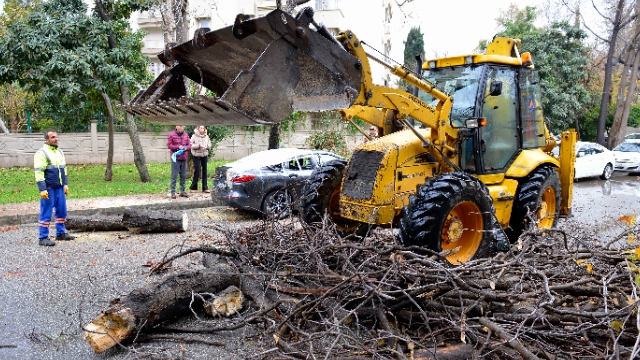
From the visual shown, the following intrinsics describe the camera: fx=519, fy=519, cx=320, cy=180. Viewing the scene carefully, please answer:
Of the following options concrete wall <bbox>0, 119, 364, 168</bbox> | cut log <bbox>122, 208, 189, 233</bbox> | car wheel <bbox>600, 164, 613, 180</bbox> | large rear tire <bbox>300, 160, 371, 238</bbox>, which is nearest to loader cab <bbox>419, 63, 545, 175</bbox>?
large rear tire <bbox>300, 160, 371, 238</bbox>

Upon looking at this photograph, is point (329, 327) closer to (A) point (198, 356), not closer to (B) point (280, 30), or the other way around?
(A) point (198, 356)

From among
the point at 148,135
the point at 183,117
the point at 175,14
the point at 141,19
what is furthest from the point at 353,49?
the point at 141,19

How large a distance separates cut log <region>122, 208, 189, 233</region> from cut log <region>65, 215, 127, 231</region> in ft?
1.16

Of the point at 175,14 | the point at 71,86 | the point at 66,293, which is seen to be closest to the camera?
the point at 66,293

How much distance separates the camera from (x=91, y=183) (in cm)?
1588

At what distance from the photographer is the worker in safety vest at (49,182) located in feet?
26.9

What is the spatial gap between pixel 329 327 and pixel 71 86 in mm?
11489

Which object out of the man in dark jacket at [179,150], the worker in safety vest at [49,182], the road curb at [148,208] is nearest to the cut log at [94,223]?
the worker in safety vest at [49,182]

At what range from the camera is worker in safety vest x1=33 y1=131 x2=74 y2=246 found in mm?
8195

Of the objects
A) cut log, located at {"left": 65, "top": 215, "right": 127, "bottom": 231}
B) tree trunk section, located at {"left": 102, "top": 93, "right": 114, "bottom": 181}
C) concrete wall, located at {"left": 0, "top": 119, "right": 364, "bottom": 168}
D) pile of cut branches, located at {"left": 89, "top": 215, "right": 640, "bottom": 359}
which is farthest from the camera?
concrete wall, located at {"left": 0, "top": 119, "right": 364, "bottom": 168}

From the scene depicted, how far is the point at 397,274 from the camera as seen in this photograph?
14.2ft

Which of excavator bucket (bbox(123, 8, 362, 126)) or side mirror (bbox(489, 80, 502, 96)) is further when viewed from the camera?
side mirror (bbox(489, 80, 502, 96))

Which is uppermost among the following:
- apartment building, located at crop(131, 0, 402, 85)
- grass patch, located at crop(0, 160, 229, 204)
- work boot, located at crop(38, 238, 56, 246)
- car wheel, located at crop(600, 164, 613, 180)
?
apartment building, located at crop(131, 0, 402, 85)

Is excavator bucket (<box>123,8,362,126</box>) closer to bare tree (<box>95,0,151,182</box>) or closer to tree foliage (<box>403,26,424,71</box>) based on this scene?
bare tree (<box>95,0,151,182</box>)
